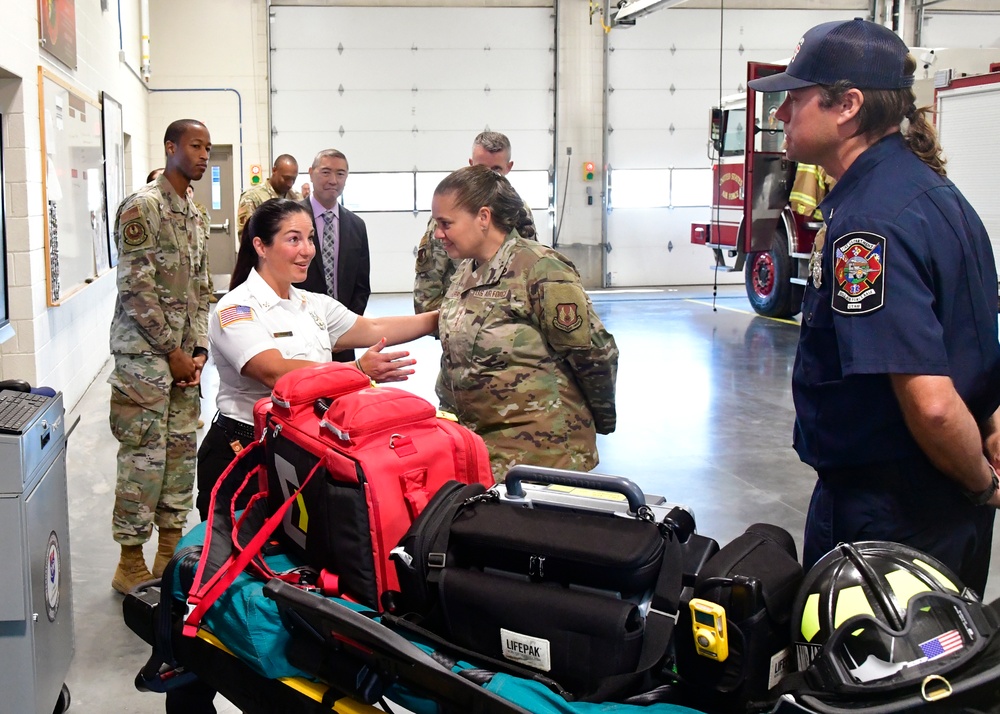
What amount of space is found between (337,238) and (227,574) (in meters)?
3.61

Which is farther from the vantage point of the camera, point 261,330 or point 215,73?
point 215,73

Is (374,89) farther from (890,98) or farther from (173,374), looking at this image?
(890,98)

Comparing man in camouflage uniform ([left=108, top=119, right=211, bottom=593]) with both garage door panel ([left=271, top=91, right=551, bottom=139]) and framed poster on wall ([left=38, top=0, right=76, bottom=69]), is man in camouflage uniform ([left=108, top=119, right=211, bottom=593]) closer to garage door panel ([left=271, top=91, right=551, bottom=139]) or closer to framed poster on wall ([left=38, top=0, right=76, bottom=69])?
framed poster on wall ([left=38, top=0, right=76, bottom=69])

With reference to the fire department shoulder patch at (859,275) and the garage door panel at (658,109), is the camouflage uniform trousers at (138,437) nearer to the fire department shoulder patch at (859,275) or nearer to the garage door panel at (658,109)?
the fire department shoulder patch at (859,275)

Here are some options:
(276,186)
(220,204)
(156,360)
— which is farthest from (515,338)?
(220,204)

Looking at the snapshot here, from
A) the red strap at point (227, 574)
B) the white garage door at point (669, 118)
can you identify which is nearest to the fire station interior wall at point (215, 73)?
the white garage door at point (669, 118)

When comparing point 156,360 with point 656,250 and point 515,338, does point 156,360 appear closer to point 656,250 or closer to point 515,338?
point 515,338

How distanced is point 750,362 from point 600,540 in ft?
25.1

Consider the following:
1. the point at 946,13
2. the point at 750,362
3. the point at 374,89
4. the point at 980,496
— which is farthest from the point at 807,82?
the point at 946,13

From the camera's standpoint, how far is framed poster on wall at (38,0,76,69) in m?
6.20

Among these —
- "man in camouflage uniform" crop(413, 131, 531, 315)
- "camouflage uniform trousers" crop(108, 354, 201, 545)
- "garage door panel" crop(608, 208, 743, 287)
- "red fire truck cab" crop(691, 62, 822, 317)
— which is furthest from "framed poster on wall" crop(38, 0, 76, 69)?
"garage door panel" crop(608, 208, 743, 287)

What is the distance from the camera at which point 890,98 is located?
1.76 meters

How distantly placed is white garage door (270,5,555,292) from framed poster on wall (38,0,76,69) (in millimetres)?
7397

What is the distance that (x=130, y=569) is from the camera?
3.73 meters
